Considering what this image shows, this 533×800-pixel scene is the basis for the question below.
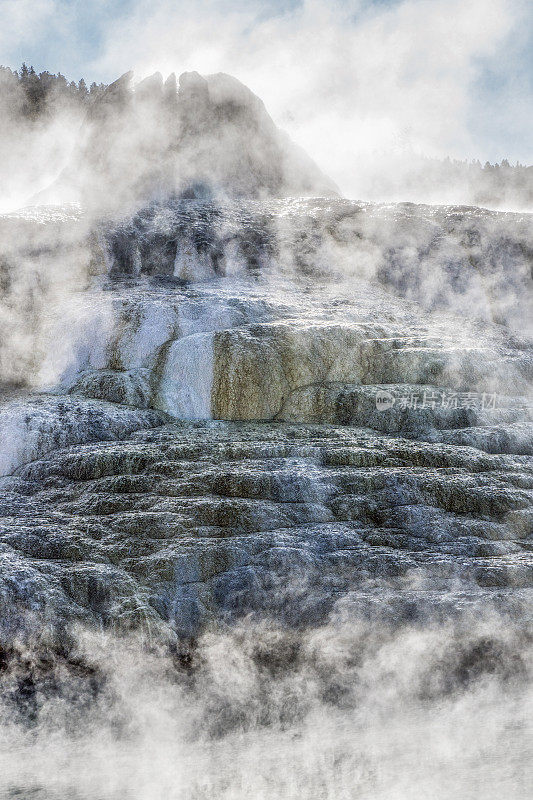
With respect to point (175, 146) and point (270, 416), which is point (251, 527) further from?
point (175, 146)

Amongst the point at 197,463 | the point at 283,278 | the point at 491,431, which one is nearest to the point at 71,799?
the point at 197,463

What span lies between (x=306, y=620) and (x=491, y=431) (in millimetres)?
4907

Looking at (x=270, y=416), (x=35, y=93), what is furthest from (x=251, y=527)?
(x=35, y=93)

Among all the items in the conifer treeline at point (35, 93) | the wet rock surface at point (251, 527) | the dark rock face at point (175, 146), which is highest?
the conifer treeline at point (35, 93)

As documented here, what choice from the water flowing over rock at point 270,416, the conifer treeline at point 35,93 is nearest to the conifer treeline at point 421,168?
the conifer treeline at point 35,93

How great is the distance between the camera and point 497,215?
17562 millimetres

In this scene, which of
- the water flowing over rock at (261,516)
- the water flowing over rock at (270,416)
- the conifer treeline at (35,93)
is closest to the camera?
the water flowing over rock at (261,516)

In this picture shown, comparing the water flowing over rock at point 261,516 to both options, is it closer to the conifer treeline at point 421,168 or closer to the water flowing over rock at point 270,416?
the water flowing over rock at point 270,416

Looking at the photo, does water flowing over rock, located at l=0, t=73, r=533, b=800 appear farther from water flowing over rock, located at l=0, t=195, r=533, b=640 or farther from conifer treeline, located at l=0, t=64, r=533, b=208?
conifer treeline, located at l=0, t=64, r=533, b=208

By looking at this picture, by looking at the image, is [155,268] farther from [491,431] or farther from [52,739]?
[52,739]

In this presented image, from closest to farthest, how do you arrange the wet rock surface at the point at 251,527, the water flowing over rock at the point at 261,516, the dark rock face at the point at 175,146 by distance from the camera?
the water flowing over rock at the point at 261,516 < the wet rock surface at the point at 251,527 < the dark rock face at the point at 175,146

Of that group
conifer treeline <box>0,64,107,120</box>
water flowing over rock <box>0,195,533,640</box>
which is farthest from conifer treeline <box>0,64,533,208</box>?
water flowing over rock <box>0,195,533,640</box>

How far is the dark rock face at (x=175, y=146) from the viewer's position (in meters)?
20.3

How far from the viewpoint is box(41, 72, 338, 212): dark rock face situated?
20297 millimetres
